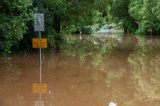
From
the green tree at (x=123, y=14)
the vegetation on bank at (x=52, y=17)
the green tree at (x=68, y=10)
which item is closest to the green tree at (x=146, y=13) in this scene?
the vegetation on bank at (x=52, y=17)

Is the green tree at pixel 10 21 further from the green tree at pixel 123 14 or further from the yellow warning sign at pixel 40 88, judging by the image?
the green tree at pixel 123 14

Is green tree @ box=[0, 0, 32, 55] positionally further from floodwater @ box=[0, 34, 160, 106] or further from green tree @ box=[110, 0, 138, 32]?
green tree @ box=[110, 0, 138, 32]

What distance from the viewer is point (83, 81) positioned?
1498 centimetres

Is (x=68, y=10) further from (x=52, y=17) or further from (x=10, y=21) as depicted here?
(x=10, y=21)

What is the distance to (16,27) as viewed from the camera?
19.5m

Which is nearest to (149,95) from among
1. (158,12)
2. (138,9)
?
(158,12)

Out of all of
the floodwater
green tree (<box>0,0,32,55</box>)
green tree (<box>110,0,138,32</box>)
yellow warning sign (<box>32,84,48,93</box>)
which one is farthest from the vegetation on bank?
yellow warning sign (<box>32,84,48,93</box>)

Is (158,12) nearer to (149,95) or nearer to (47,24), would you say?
(47,24)

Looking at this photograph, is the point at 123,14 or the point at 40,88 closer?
the point at 40,88

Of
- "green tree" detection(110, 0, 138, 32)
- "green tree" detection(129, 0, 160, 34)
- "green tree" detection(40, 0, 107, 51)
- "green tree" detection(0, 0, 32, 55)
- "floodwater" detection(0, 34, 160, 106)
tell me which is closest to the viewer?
"floodwater" detection(0, 34, 160, 106)

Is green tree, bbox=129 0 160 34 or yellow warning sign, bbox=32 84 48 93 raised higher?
green tree, bbox=129 0 160 34

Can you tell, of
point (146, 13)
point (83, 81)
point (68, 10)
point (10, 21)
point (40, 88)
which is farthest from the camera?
point (146, 13)

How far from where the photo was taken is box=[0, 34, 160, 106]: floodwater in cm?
1150

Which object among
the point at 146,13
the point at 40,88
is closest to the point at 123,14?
the point at 146,13
